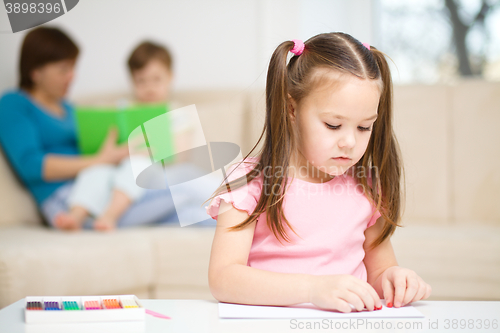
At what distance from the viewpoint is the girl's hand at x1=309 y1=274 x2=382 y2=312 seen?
0.48m

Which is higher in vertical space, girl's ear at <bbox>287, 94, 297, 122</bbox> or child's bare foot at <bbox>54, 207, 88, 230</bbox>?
girl's ear at <bbox>287, 94, 297, 122</bbox>

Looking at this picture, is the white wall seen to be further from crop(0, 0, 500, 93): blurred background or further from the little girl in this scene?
the little girl

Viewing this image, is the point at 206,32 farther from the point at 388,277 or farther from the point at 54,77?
the point at 388,277

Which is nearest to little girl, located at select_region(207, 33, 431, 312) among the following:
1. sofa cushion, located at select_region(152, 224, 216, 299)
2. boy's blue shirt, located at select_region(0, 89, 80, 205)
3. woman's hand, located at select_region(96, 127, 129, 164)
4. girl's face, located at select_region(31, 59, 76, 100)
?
sofa cushion, located at select_region(152, 224, 216, 299)

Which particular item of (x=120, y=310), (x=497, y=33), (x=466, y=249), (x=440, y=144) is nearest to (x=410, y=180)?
(x=440, y=144)

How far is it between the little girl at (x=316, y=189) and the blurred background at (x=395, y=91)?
0.72 feet

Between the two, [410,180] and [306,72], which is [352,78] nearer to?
[306,72]

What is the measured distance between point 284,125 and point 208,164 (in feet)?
0.77

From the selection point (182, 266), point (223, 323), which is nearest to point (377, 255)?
point (223, 323)

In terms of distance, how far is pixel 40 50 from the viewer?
1.72m

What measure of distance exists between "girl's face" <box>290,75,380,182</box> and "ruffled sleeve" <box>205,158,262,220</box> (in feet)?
0.30

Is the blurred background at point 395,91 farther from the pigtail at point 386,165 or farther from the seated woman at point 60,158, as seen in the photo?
the pigtail at point 386,165

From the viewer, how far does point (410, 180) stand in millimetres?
1534

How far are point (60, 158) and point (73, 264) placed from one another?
58 centimetres
